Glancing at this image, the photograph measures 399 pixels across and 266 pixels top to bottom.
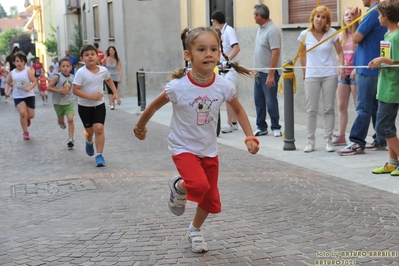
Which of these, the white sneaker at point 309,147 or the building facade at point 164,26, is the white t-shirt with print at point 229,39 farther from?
the white sneaker at point 309,147

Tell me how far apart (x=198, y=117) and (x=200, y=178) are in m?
0.45

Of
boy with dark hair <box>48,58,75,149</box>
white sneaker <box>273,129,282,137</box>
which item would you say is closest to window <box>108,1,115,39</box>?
boy with dark hair <box>48,58,75,149</box>

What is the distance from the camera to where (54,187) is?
7.65 metres

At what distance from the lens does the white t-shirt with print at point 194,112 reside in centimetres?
486

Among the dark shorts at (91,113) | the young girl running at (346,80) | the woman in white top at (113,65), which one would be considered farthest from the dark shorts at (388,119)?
the woman in white top at (113,65)

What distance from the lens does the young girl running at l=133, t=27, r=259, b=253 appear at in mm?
4770

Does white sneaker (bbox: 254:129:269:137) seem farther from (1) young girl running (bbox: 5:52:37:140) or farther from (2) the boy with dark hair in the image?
(1) young girl running (bbox: 5:52:37:140)

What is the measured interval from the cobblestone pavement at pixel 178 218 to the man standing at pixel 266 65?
1.97 metres

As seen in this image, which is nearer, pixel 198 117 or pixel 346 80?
pixel 198 117

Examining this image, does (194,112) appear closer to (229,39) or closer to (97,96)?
(97,96)

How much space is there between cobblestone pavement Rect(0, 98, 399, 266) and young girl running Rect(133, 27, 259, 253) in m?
0.43

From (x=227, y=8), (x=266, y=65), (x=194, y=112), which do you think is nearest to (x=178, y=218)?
(x=194, y=112)

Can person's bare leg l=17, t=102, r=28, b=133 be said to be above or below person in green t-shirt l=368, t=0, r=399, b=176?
below

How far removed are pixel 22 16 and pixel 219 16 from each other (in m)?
145
